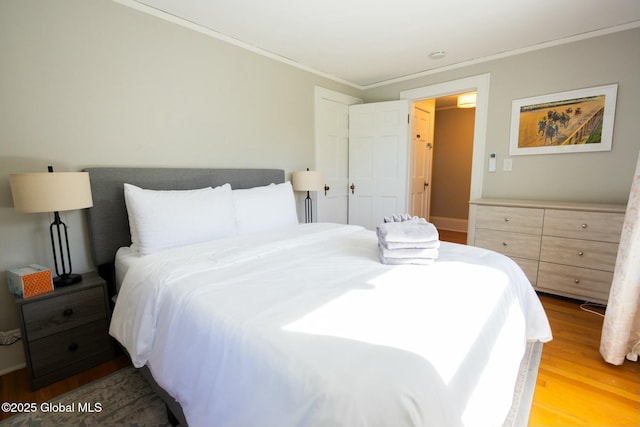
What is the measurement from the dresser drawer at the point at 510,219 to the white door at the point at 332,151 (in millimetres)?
1703

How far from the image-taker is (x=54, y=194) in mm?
1587

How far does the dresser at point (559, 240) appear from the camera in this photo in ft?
7.80

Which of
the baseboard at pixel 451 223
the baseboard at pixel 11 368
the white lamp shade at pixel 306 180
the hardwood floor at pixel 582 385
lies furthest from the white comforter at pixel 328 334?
the baseboard at pixel 451 223

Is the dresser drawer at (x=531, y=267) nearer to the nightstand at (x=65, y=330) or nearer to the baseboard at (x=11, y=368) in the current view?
the nightstand at (x=65, y=330)

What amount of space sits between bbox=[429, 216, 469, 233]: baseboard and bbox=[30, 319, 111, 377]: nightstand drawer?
5.52 metres

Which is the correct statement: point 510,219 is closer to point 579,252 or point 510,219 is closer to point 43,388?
point 579,252

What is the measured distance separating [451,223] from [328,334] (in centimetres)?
547

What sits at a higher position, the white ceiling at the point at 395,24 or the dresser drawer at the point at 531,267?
the white ceiling at the point at 395,24

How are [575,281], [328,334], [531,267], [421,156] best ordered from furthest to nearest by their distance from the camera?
[421,156]
[531,267]
[575,281]
[328,334]

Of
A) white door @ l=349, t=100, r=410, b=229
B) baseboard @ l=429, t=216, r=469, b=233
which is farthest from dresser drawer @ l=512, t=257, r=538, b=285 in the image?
baseboard @ l=429, t=216, r=469, b=233


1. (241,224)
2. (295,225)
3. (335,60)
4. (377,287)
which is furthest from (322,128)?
(377,287)

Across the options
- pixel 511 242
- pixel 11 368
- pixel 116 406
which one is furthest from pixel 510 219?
pixel 11 368

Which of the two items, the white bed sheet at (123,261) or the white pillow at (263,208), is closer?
the white bed sheet at (123,261)

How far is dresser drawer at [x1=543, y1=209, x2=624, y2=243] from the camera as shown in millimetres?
2328
